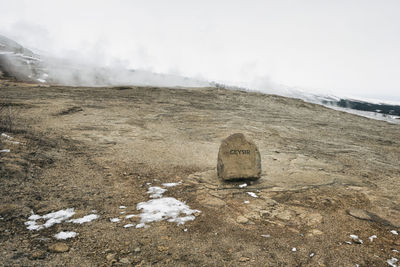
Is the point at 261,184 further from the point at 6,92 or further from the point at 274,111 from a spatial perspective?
the point at 6,92

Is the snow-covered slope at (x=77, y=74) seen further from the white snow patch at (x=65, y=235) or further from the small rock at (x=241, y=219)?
the small rock at (x=241, y=219)

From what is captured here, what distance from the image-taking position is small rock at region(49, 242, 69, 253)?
254 cm

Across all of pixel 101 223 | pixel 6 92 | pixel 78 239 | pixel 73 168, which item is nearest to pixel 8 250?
pixel 78 239

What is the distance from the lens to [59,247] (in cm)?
260

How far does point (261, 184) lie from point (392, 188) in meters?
2.75

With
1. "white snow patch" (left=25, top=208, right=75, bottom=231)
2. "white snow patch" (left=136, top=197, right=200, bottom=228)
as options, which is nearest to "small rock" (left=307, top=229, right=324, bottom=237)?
"white snow patch" (left=136, top=197, right=200, bottom=228)

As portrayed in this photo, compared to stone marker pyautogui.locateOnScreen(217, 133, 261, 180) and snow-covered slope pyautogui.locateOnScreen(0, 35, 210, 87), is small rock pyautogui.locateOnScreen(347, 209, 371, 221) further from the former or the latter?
snow-covered slope pyautogui.locateOnScreen(0, 35, 210, 87)

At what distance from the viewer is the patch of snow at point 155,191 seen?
4.09m

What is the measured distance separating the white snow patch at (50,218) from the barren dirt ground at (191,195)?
88 millimetres

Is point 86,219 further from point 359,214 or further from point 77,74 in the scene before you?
point 77,74

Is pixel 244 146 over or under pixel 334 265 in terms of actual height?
over

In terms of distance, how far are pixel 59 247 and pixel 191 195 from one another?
2087 millimetres

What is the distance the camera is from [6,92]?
13.2m

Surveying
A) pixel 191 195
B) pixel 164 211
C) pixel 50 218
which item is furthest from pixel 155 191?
pixel 50 218
